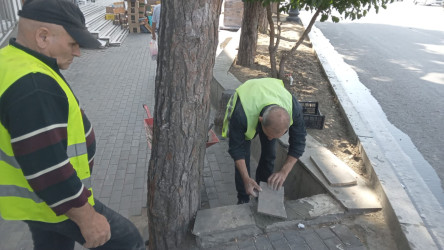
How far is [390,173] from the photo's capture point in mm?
3248

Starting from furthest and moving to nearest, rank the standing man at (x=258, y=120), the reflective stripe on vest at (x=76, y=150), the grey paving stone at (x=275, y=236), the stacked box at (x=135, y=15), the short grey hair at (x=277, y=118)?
the stacked box at (x=135, y=15), the standing man at (x=258, y=120), the grey paving stone at (x=275, y=236), the short grey hair at (x=277, y=118), the reflective stripe on vest at (x=76, y=150)

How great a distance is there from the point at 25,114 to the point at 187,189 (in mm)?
1393

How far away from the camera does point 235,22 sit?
14.0 meters

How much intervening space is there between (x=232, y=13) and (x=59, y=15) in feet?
42.8

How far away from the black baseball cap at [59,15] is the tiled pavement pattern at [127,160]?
1.90 m

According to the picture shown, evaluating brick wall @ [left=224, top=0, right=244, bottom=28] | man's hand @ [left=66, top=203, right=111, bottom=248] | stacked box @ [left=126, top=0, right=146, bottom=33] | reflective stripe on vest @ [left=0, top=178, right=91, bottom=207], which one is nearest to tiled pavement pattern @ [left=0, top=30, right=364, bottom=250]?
man's hand @ [left=66, top=203, right=111, bottom=248]

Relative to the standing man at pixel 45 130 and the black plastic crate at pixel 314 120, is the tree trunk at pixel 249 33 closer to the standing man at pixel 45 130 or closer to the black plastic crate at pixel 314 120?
the black plastic crate at pixel 314 120

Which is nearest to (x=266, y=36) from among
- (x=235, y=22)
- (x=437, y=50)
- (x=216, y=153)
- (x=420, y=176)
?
(x=235, y=22)

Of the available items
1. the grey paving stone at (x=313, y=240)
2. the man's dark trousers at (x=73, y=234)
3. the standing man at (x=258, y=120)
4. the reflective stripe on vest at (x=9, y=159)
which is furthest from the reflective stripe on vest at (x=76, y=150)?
the grey paving stone at (x=313, y=240)

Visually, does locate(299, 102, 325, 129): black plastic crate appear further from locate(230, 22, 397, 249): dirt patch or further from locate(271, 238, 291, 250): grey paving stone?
locate(271, 238, 291, 250): grey paving stone

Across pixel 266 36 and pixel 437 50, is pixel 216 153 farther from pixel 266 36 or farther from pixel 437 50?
pixel 437 50

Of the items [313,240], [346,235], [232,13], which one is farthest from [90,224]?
[232,13]

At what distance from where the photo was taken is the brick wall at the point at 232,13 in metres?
13.7

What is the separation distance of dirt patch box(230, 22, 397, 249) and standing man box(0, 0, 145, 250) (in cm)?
219
